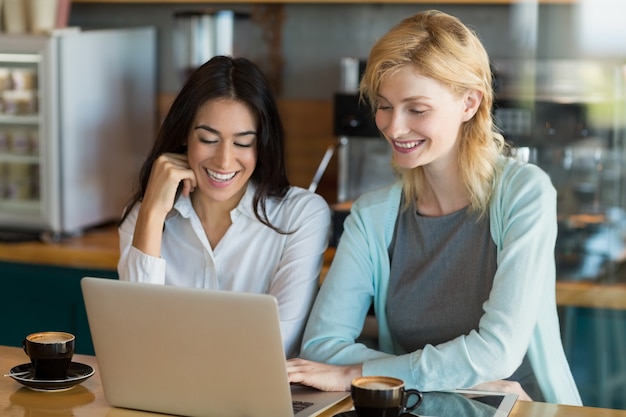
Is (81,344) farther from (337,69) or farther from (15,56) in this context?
(337,69)

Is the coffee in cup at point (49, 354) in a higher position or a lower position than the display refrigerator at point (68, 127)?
lower

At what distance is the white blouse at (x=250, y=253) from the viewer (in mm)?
2254

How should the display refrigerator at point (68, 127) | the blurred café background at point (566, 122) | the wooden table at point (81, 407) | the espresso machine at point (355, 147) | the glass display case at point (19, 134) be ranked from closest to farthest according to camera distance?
the wooden table at point (81, 407), the blurred café background at point (566, 122), the espresso machine at point (355, 147), the display refrigerator at point (68, 127), the glass display case at point (19, 134)

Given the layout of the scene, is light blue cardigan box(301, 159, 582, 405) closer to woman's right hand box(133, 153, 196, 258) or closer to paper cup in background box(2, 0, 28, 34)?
woman's right hand box(133, 153, 196, 258)

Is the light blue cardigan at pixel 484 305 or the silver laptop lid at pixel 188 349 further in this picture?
the light blue cardigan at pixel 484 305

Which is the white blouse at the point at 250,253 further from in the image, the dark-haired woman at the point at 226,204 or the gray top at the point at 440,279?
the gray top at the point at 440,279

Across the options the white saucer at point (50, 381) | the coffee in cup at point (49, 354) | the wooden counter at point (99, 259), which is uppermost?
the coffee in cup at point (49, 354)

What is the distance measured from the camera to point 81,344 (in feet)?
11.0

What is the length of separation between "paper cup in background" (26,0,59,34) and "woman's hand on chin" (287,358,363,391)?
2.03 m

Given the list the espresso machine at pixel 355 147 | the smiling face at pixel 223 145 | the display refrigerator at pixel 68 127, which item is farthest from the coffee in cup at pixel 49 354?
the display refrigerator at pixel 68 127

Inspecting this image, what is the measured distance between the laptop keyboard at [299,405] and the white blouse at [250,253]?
0.46 meters

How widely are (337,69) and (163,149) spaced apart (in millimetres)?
1483

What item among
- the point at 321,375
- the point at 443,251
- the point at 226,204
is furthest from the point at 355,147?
the point at 321,375

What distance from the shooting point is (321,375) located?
1873 mm
